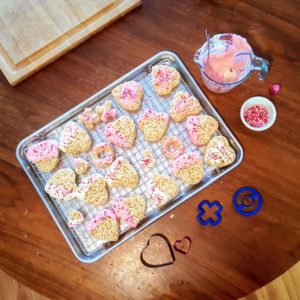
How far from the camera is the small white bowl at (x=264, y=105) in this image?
118 cm

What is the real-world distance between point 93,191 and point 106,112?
9.1 inches

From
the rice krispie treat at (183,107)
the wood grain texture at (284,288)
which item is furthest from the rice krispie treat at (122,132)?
the wood grain texture at (284,288)

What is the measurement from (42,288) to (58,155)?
0.38 m

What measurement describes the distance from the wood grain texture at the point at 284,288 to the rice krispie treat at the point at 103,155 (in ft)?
1.83

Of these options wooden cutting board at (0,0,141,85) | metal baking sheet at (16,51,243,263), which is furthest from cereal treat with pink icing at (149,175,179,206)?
wooden cutting board at (0,0,141,85)

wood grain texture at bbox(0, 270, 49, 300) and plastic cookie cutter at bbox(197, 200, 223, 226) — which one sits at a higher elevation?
wood grain texture at bbox(0, 270, 49, 300)

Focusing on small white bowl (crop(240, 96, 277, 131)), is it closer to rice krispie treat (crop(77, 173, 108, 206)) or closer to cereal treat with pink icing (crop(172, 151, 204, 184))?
cereal treat with pink icing (crop(172, 151, 204, 184))

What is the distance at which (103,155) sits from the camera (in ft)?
3.93

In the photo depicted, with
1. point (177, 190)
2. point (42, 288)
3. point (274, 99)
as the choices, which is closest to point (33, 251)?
point (42, 288)

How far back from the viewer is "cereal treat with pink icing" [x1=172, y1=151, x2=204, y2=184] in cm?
115

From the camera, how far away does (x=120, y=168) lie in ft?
3.79

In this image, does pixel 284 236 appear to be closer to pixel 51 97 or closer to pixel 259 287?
pixel 259 287

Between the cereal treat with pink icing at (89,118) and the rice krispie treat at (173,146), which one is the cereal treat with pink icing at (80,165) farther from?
the rice krispie treat at (173,146)

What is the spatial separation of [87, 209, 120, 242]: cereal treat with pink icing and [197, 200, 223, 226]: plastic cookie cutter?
0.24 m
